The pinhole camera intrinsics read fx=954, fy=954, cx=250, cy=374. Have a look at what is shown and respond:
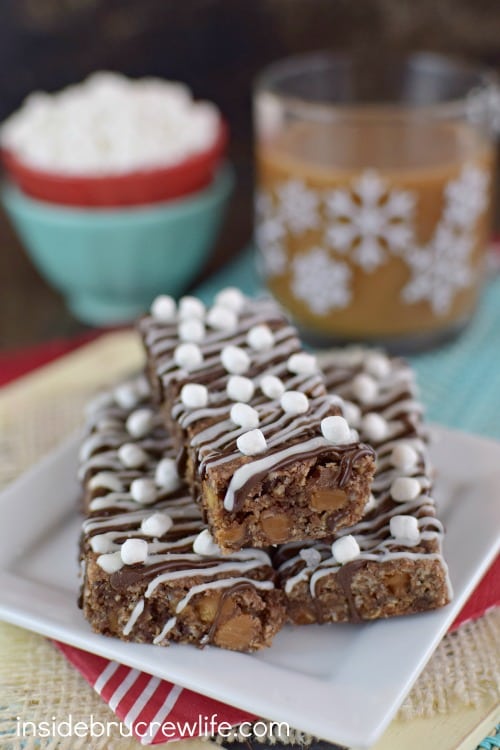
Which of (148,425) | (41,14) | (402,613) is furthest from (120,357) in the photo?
(41,14)

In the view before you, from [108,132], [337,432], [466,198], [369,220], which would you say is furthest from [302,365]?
[108,132]

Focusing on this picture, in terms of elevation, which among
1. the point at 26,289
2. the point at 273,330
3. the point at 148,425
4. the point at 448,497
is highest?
the point at 273,330

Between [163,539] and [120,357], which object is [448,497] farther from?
[120,357]

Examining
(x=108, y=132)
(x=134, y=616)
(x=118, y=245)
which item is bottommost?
(x=118, y=245)

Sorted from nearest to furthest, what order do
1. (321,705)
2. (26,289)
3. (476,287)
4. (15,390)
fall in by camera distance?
1. (321,705)
2. (15,390)
3. (476,287)
4. (26,289)

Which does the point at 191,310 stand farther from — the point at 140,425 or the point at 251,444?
the point at 251,444
